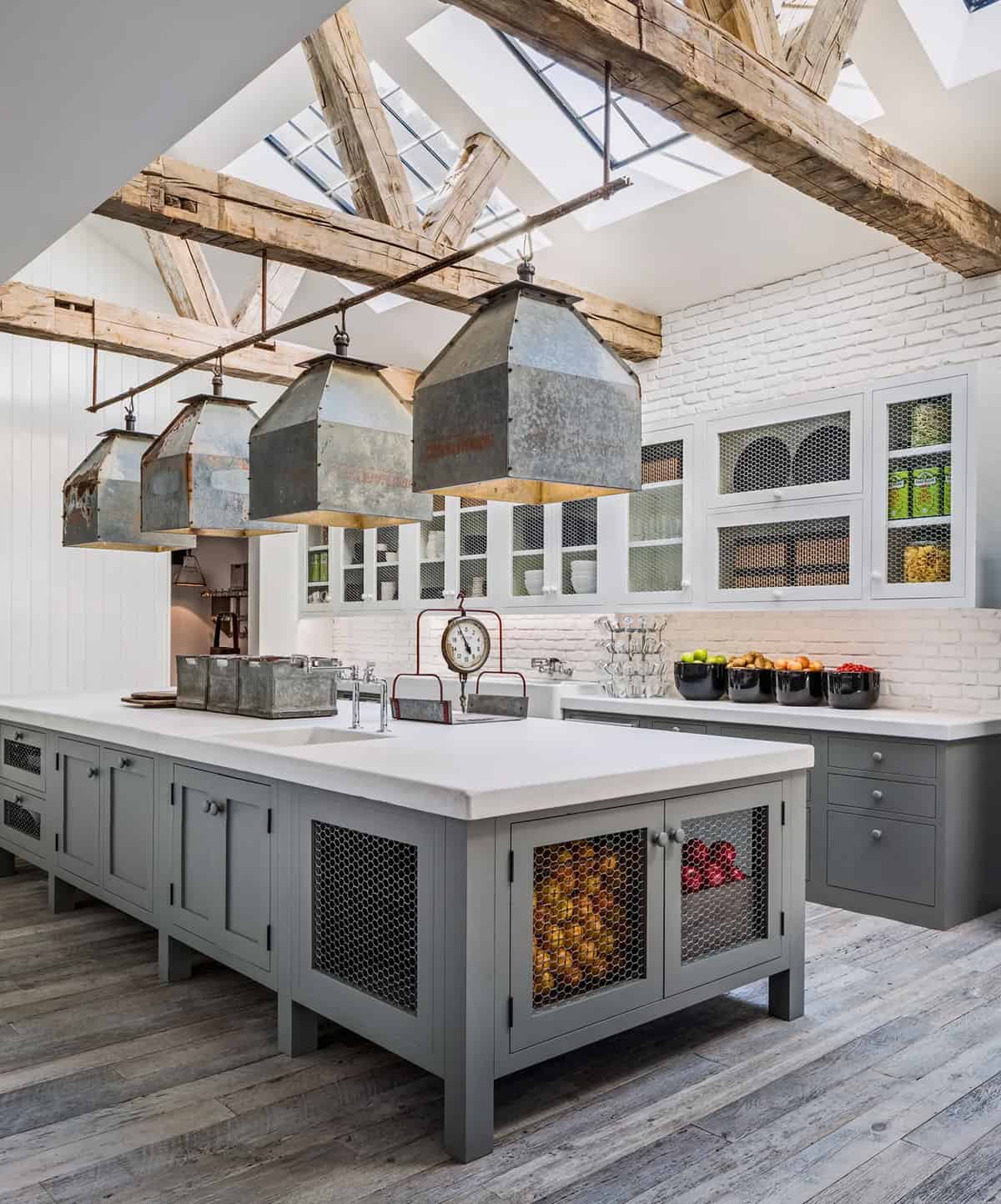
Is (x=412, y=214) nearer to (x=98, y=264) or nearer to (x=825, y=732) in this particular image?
(x=825, y=732)

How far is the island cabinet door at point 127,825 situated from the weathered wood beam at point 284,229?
6.62 ft

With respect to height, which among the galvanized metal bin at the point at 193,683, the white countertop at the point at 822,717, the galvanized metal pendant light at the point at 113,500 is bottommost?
the white countertop at the point at 822,717

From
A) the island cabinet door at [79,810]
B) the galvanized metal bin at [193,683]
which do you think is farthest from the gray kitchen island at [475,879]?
the galvanized metal bin at [193,683]

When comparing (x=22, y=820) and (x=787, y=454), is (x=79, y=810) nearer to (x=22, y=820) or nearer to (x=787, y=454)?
(x=22, y=820)

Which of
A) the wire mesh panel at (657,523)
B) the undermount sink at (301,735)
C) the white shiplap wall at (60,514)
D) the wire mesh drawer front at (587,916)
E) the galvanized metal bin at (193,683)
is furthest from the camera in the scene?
the white shiplap wall at (60,514)

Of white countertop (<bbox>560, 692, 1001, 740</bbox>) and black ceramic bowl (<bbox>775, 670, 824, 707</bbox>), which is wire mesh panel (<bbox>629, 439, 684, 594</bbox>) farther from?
black ceramic bowl (<bbox>775, 670, 824, 707</bbox>)

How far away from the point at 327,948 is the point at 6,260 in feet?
8.46

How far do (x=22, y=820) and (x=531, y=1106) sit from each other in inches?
123

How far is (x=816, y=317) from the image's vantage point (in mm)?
5227

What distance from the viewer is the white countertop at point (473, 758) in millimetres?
2369

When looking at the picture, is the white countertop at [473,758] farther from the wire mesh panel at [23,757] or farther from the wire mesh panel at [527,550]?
the wire mesh panel at [527,550]

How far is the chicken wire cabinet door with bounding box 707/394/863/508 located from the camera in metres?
4.62

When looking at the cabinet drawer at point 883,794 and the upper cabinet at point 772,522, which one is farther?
the upper cabinet at point 772,522

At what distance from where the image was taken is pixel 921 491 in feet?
14.3
